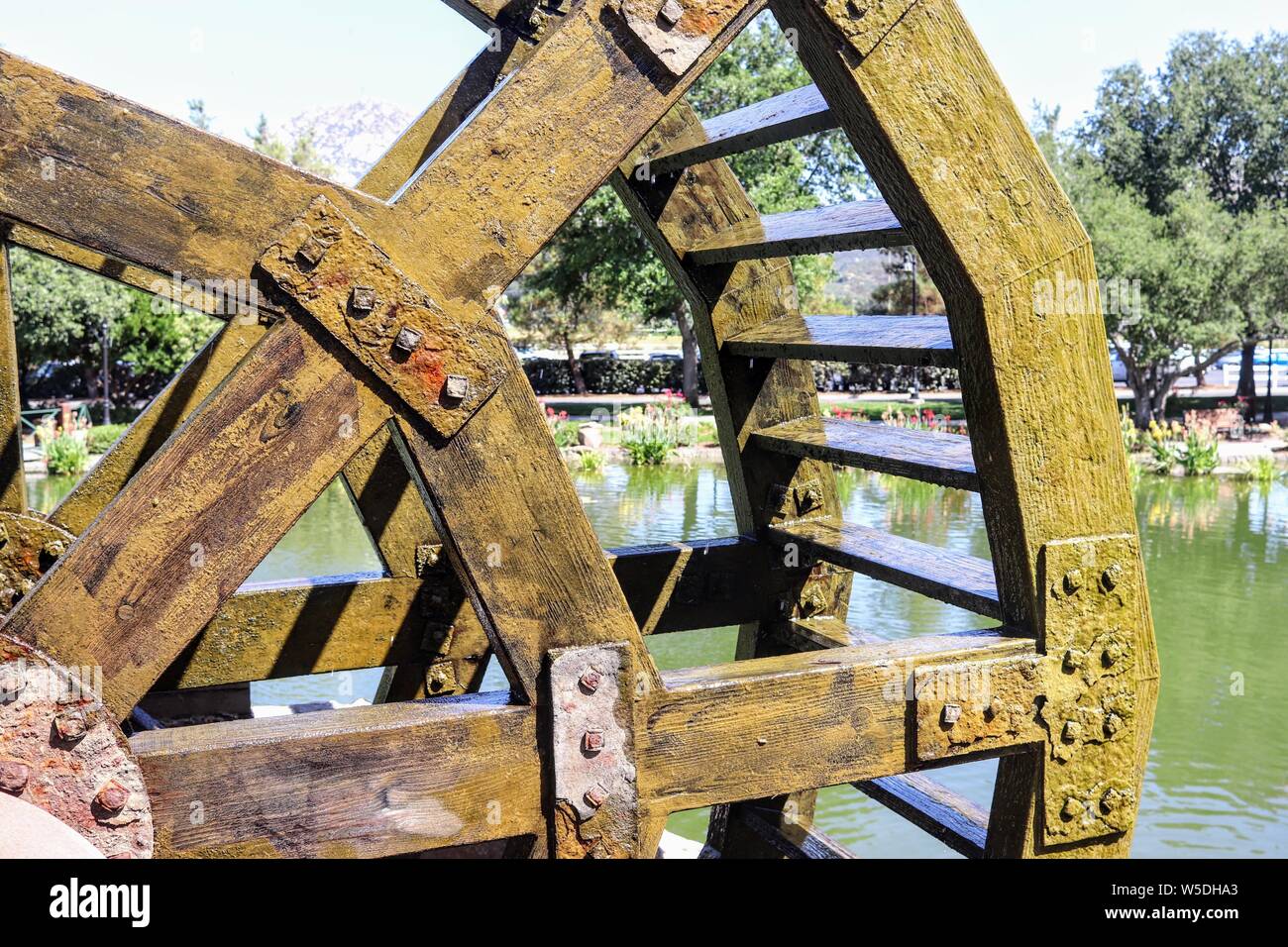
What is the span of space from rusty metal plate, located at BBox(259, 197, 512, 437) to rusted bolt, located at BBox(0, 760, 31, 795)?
27.3 inches

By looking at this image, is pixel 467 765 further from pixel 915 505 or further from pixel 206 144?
pixel 915 505

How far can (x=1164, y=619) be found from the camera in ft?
31.8

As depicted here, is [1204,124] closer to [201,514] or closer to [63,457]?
[63,457]

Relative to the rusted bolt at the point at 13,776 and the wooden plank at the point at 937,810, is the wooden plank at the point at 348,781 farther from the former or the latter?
the wooden plank at the point at 937,810

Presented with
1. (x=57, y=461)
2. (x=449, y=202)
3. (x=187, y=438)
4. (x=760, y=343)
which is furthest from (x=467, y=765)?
(x=57, y=461)

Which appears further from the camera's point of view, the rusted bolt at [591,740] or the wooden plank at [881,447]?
the wooden plank at [881,447]

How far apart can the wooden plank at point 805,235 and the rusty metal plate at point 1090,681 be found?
2.31ft

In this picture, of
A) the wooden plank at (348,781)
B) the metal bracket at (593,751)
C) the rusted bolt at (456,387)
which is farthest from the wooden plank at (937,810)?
the rusted bolt at (456,387)

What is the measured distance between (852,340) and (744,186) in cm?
1946

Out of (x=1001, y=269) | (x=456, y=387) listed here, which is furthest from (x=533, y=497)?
(x=1001, y=269)

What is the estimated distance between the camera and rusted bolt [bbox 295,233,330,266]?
5.55 ft

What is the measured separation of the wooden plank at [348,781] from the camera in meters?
1.75
